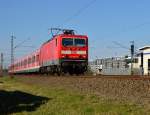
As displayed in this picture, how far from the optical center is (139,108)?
1098cm

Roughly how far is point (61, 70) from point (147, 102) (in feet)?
67.1

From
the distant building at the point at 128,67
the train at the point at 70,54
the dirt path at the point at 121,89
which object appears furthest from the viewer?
the distant building at the point at 128,67

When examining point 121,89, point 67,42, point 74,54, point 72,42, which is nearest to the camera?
point 121,89

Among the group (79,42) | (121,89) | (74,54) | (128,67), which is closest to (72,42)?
(79,42)

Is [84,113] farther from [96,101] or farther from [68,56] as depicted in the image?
[68,56]

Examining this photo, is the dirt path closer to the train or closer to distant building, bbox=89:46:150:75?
the train

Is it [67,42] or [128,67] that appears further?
[128,67]

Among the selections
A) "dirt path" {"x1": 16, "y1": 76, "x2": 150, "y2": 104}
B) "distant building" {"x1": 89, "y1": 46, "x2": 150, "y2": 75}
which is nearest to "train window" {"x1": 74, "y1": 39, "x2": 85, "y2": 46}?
"distant building" {"x1": 89, "y1": 46, "x2": 150, "y2": 75}

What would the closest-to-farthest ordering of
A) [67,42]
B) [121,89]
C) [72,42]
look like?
[121,89], [67,42], [72,42]

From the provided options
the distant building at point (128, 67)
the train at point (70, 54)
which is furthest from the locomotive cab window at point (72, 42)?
the distant building at point (128, 67)

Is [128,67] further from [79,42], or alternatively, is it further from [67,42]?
[67,42]

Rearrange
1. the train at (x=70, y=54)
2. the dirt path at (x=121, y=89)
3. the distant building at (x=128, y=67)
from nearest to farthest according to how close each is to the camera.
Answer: the dirt path at (x=121, y=89)
the train at (x=70, y=54)
the distant building at (x=128, y=67)

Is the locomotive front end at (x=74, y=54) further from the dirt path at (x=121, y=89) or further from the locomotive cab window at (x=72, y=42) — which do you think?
the dirt path at (x=121, y=89)

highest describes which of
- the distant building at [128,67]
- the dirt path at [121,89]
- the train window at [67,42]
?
the train window at [67,42]
